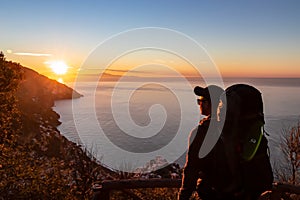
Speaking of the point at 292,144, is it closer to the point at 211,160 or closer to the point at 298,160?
the point at 298,160

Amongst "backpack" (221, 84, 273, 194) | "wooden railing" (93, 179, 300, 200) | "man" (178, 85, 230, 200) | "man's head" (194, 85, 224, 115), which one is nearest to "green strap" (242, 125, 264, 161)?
"backpack" (221, 84, 273, 194)

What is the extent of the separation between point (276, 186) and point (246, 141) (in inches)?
80.1

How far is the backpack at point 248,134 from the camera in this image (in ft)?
9.05

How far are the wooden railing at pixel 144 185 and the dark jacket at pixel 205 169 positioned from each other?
4.37 feet

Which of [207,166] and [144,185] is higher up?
[207,166]

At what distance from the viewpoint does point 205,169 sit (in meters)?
3.06

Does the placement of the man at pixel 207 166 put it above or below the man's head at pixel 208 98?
below

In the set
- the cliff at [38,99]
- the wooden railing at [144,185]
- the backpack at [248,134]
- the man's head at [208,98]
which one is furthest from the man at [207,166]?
the cliff at [38,99]

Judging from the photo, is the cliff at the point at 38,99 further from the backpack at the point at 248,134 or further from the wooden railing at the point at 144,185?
the backpack at the point at 248,134

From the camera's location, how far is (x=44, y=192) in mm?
11688

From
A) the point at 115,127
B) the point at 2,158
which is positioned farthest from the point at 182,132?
the point at 2,158

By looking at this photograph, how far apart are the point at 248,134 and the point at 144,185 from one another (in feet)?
7.09

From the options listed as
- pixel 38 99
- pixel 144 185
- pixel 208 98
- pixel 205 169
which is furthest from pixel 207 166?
pixel 38 99

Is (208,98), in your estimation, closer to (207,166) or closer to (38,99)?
(207,166)
